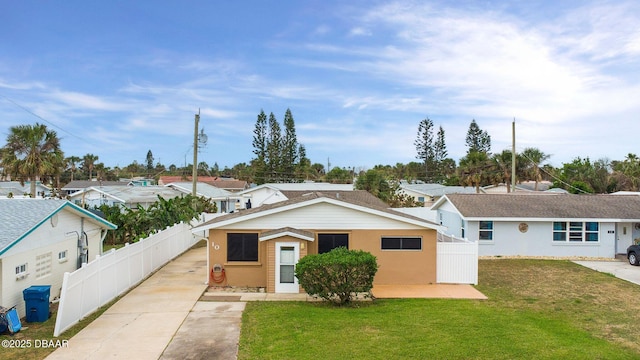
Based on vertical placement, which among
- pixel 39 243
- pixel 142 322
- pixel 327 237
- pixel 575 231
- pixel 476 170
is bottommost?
pixel 142 322

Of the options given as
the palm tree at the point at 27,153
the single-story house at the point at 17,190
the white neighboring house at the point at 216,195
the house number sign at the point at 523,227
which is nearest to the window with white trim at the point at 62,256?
the palm tree at the point at 27,153

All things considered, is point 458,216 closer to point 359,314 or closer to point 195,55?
point 359,314

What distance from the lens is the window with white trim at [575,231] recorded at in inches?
916

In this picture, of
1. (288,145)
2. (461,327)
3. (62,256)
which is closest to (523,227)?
(461,327)

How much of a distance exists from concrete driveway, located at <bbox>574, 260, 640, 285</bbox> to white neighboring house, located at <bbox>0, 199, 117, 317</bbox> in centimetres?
1991

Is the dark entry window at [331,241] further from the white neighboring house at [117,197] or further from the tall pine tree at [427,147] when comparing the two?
the tall pine tree at [427,147]

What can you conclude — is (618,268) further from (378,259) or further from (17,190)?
(17,190)

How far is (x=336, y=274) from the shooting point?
12734mm

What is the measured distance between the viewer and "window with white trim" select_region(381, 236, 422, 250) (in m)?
16.0

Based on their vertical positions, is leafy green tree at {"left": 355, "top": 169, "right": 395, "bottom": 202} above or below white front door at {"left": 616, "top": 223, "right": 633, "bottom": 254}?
above

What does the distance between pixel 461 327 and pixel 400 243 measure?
18.2ft

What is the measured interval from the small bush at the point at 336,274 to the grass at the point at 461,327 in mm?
491

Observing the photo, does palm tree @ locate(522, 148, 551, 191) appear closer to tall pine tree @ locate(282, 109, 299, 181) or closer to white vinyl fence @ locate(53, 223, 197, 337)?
tall pine tree @ locate(282, 109, 299, 181)

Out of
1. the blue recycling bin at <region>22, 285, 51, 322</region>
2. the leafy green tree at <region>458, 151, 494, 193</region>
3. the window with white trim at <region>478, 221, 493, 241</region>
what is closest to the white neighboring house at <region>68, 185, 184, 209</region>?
the window with white trim at <region>478, 221, 493, 241</region>
